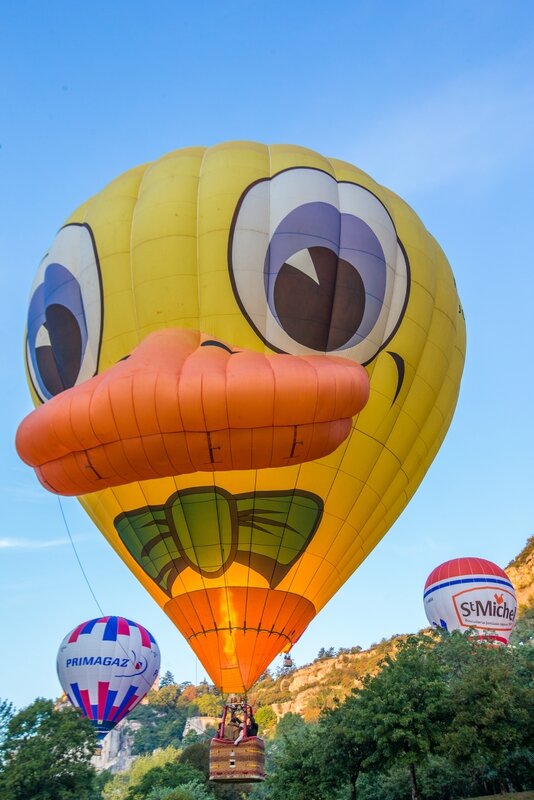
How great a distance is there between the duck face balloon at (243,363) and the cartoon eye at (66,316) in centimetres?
3

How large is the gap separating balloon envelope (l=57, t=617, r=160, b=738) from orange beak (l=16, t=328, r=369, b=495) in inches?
818

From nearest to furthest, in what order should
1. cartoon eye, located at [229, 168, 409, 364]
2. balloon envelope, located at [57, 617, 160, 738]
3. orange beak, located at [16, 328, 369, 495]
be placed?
orange beak, located at [16, 328, 369, 495] < cartoon eye, located at [229, 168, 409, 364] < balloon envelope, located at [57, 617, 160, 738]

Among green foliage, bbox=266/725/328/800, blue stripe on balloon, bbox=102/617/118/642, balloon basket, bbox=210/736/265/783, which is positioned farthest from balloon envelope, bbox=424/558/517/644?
balloon basket, bbox=210/736/265/783

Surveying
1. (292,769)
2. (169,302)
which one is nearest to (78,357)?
(169,302)

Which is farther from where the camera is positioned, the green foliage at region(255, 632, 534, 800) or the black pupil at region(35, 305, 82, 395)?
the green foliage at region(255, 632, 534, 800)

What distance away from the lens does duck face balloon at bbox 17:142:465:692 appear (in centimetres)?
827

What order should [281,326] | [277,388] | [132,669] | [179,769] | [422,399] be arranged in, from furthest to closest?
[179,769]
[132,669]
[422,399]
[281,326]
[277,388]

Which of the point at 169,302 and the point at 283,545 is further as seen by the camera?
the point at 283,545

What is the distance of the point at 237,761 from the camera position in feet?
31.8

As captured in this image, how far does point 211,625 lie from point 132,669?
19540 mm

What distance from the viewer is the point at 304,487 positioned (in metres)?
10.1

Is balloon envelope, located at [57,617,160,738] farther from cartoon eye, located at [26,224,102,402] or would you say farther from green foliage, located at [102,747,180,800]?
cartoon eye, located at [26,224,102,402]

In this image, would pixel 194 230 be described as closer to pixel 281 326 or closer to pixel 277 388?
pixel 281 326

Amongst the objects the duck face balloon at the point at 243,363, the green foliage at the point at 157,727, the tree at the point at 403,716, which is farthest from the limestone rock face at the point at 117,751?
the duck face balloon at the point at 243,363
